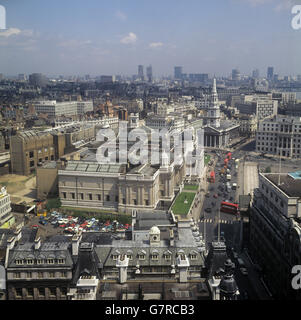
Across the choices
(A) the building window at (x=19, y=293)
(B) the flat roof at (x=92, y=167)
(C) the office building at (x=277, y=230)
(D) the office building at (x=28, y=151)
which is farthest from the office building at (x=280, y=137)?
(A) the building window at (x=19, y=293)

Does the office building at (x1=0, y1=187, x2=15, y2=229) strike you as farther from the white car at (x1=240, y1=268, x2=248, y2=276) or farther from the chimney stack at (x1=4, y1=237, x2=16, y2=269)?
the white car at (x1=240, y1=268, x2=248, y2=276)

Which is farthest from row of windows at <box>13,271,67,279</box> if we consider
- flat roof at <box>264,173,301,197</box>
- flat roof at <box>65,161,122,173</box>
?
flat roof at <box>65,161,122,173</box>

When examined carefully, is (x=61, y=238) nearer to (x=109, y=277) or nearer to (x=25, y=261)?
(x=25, y=261)

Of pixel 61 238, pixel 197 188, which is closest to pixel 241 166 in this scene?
pixel 197 188

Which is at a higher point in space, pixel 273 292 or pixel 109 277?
pixel 109 277

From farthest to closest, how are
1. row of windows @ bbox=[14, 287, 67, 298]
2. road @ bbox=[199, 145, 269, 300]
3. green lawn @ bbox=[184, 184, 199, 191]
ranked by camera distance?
1. green lawn @ bbox=[184, 184, 199, 191]
2. road @ bbox=[199, 145, 269, 300]
3. row of windows @ bbox=[14, 287, 67, 298]

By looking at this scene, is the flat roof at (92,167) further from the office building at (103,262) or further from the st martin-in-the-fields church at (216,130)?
the st martin-in-the-fields church at (216,130)
